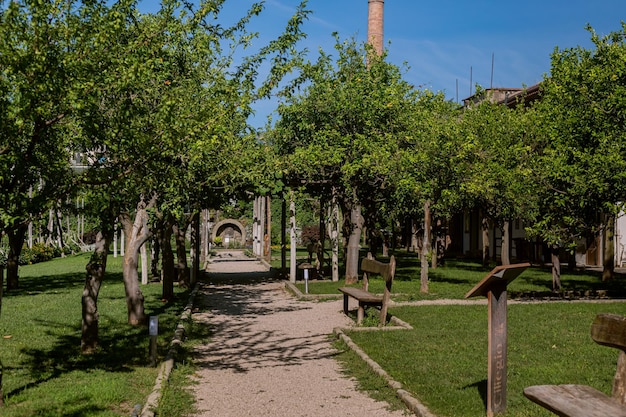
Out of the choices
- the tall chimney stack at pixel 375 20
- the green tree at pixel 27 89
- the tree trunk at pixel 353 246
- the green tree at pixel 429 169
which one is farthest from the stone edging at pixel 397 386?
the tall chimney stack at pixel 375 20

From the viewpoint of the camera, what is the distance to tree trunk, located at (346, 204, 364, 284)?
76.6 ft

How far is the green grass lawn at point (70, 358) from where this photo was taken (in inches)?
314

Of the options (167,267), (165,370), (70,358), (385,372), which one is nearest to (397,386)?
(385,372)

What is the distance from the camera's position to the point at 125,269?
14430 mm

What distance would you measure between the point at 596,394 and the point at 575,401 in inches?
10.4

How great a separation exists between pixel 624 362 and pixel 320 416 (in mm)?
3260

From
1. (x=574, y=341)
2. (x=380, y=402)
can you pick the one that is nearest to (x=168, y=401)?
(x=380, y=402)

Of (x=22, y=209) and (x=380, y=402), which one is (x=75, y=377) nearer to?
(x=22, y=209)

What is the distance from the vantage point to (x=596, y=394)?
207 inches

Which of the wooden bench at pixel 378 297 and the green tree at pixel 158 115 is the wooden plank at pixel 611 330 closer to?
the green tree at pixel 158 115

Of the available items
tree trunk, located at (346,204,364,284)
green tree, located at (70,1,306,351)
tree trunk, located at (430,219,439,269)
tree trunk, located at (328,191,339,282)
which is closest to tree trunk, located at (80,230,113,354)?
green tree, located at (70,1,306,351)

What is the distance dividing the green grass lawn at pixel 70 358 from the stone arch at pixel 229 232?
4421 centimetres

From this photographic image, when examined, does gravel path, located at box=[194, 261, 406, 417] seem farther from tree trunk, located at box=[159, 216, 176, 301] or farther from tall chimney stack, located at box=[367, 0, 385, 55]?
tall chimney stack, located at box=[367, 0, 385, 55]

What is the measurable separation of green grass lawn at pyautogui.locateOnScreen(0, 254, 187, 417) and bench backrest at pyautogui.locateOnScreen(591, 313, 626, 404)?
4437 mm
